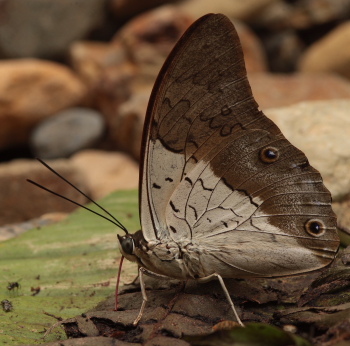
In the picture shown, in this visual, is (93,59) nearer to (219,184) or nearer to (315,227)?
(219,184)

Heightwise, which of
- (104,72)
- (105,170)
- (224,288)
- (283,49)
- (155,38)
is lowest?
(224,288)

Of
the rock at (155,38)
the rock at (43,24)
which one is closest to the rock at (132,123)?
the rock at (155,38)

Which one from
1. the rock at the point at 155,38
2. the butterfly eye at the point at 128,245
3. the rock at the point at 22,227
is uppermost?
the rock at the point at 155,38

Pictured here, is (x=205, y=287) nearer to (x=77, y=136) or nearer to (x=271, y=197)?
(x=271, y=197)

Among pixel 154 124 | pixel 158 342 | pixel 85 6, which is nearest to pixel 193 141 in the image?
pixel 154 124

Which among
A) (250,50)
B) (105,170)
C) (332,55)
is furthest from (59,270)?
(332,55)

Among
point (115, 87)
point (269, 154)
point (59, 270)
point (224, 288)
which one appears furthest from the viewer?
point (115, 87)

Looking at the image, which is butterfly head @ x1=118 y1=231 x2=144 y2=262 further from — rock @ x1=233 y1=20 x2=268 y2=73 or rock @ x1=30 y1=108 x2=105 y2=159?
rock @ x1=233 y1=20 x2=268 y2=73

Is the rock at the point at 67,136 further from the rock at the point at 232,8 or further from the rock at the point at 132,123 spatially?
the rock at the point at 232,8
